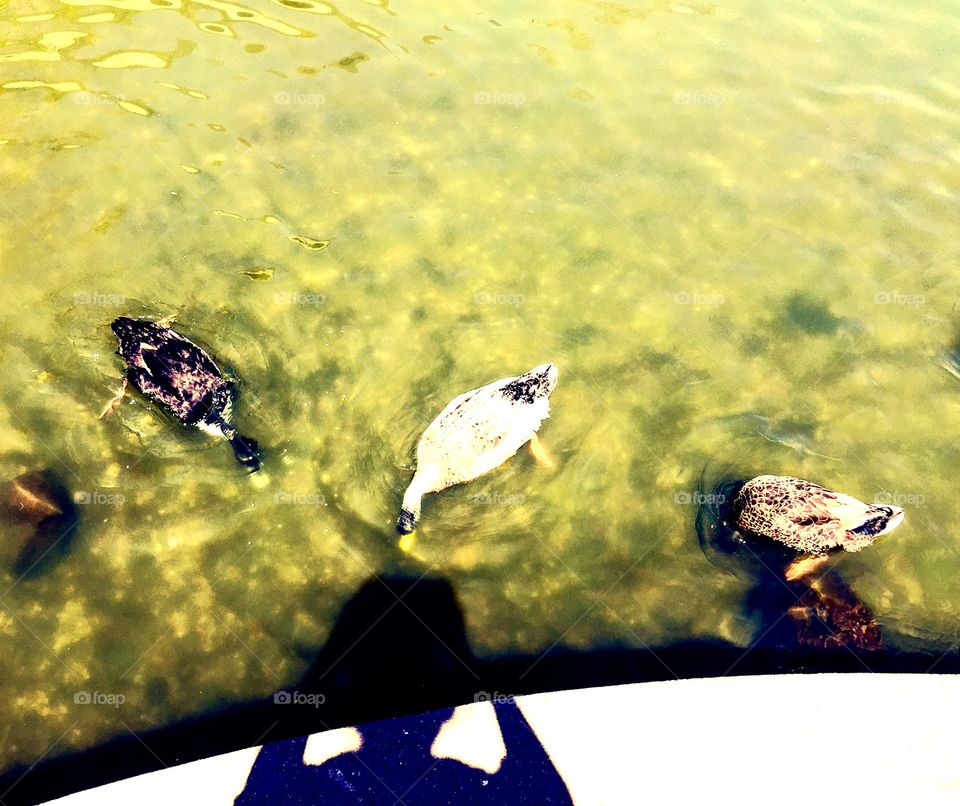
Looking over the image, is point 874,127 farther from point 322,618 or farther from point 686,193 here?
point 322,618

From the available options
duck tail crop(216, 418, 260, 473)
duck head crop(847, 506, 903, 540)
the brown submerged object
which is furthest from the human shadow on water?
duck tail crop(216, 418, 260, 473)

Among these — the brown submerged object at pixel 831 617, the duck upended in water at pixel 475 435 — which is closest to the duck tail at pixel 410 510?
the duck upended in water at pixel 475 435

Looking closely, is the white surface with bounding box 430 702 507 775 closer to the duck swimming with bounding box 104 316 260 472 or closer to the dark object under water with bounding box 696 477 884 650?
the dark object under water with bounding box 696 477 884 650

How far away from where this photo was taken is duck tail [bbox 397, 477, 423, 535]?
684 centimetres

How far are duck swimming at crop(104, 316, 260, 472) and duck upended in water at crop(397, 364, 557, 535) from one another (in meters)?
1.96

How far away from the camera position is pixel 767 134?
10.3 metres

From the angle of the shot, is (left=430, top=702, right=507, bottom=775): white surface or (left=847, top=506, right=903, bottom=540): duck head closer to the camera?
(left=430, top=702, right=507, bottom=775): white surface

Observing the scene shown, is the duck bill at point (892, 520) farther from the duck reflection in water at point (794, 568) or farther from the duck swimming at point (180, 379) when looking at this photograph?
the duck swimming at point (180, 379)

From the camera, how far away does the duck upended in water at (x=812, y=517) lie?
6.46m

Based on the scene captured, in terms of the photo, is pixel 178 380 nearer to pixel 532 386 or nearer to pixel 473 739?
pixel 532 386

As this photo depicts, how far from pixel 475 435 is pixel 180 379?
3.37 metres

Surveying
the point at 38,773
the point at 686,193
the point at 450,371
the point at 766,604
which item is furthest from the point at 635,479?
the point at 38,773

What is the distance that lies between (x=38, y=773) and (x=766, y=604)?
7450mm

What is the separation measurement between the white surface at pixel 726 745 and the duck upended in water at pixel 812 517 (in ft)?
4.38
